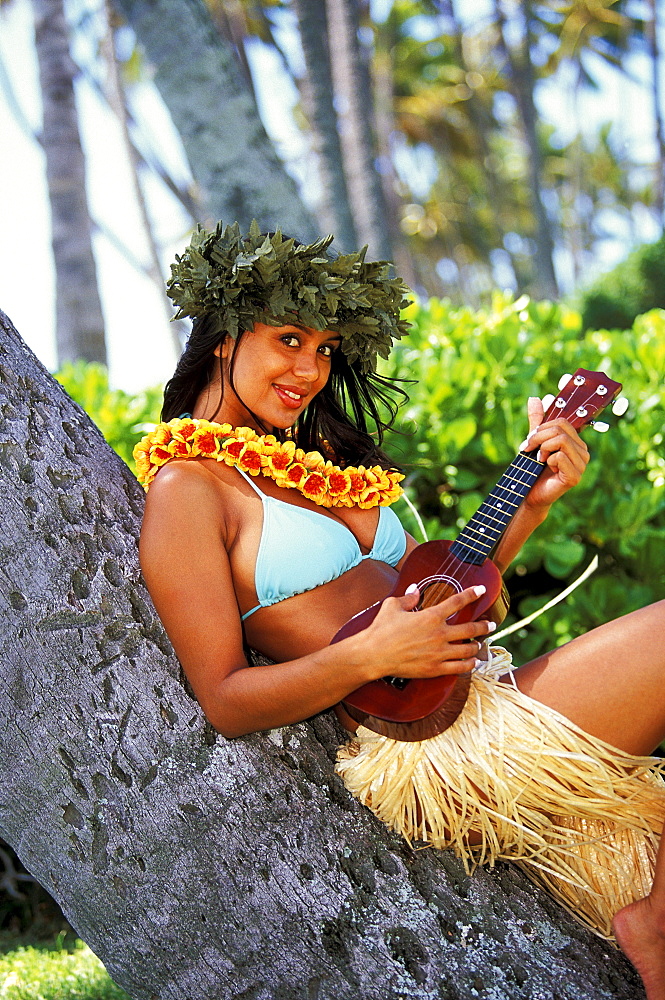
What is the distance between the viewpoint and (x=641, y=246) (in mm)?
9141

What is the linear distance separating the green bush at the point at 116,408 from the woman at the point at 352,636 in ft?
4.40

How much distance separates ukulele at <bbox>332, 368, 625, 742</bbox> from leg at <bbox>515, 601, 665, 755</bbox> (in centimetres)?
22

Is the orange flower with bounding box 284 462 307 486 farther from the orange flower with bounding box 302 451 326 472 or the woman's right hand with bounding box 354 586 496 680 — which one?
the woman's right hand with bounding box 354 586 496 680

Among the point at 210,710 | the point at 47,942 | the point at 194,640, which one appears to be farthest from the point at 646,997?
the point at 47,942

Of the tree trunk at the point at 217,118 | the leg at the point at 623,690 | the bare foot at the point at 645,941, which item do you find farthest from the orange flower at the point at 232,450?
the tree trunk at the point at 217,118

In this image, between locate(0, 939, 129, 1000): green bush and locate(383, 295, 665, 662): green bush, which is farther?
locate(383, 295, 665, 662): green bush

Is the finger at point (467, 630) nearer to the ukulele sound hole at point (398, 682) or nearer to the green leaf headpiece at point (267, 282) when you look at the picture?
the ukulele sound hole at point (398, 682)

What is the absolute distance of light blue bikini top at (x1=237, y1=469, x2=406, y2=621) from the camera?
2045 millimetres

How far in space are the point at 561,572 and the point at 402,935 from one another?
1.71m

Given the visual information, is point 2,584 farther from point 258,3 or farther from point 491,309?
point 258,3

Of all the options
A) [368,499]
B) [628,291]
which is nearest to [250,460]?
[368,499]

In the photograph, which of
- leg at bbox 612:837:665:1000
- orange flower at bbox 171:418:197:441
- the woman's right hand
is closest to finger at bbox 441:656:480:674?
the woman's right hand

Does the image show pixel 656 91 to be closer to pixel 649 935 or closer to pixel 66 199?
pixel 66 199

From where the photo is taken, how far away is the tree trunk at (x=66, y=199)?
24.6ft
